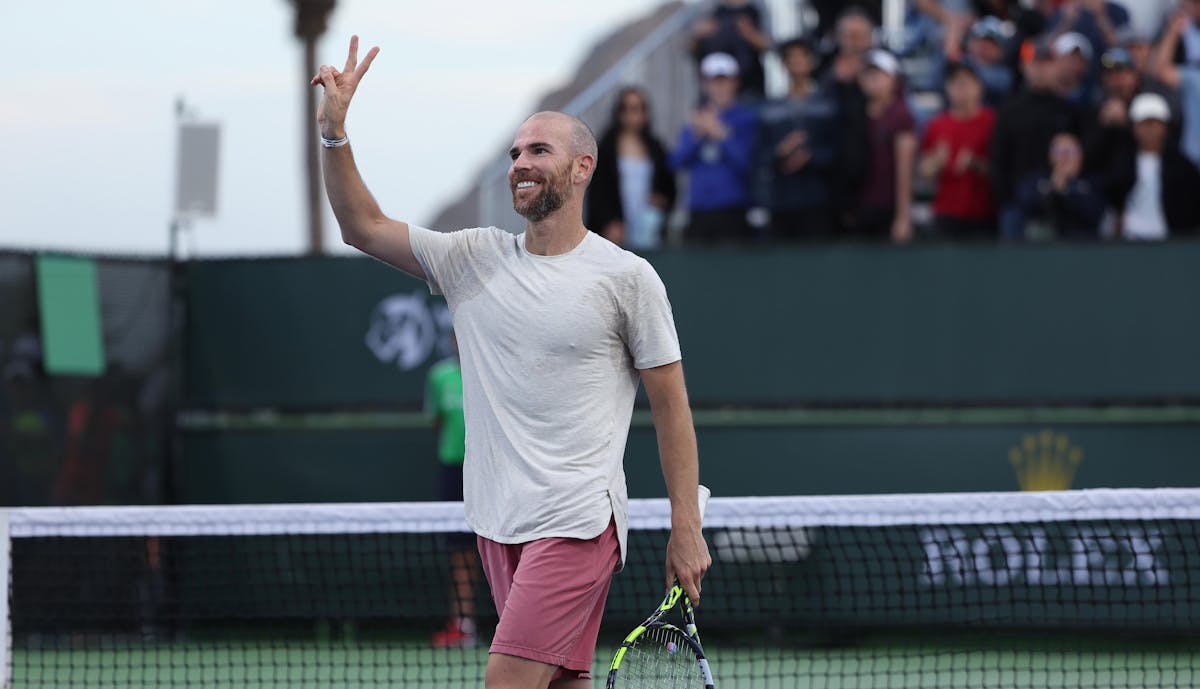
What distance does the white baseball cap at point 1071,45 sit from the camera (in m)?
10.1

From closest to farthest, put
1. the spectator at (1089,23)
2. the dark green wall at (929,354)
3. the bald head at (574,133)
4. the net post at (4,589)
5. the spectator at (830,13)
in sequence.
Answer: the bald head at (574,133)
the net post at (4,589)
the dark green wall at (929,354)
the spectator at (1089,23)
the spectator at (830,13)

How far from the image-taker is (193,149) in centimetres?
1013

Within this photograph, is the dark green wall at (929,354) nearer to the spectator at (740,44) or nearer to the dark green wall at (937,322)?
the dark green wall at (937,322)

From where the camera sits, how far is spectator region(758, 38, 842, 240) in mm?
9625

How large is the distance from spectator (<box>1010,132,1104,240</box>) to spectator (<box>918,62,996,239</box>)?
0.91 feet

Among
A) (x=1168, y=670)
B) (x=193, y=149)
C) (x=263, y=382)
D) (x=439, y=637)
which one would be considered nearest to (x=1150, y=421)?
(x=1168, y=670)

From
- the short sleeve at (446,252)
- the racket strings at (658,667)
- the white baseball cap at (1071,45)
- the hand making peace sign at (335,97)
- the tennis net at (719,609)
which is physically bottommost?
the tennis net at (719,609)

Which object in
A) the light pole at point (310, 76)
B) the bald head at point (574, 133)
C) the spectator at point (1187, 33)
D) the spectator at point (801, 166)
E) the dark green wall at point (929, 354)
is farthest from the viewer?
Result: the light pole at point (310, 76)

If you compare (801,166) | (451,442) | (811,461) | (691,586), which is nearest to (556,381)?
(691,586)

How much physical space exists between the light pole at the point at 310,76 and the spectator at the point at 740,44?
5990mm

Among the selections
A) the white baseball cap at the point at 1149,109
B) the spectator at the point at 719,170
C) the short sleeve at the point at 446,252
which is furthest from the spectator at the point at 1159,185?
the short sleeve at the point at 446,252

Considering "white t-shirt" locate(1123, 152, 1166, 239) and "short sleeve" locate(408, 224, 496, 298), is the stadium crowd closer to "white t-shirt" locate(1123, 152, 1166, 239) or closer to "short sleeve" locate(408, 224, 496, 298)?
"white t-shirt" locate(1123, 152, 1166, 239)

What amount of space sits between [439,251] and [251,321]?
5.99 m

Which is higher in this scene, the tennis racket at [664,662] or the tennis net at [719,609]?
the tennis racket at [664,662]
